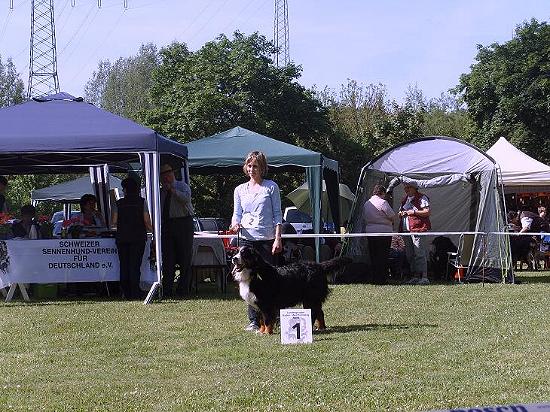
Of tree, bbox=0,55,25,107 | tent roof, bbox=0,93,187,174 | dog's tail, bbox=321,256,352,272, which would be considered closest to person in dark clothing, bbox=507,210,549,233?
tent roof, bbox=0,93,187,174

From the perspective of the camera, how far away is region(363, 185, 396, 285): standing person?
14.9 m

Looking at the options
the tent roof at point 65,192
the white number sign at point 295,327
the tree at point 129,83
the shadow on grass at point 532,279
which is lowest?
the shadow on grass at point 532,279

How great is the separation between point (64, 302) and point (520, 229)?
38.6 feet

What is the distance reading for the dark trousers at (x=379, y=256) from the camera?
14.9 meters

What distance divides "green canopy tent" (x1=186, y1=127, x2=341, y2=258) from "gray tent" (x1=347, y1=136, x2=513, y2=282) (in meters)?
0.79

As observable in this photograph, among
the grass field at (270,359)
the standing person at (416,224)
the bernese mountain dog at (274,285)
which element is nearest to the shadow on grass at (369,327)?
the grass field at (270,359)

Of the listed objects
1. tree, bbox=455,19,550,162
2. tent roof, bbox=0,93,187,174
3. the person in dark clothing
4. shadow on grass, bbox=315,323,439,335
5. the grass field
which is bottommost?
shadow on grass, bbox=315,323,439,335

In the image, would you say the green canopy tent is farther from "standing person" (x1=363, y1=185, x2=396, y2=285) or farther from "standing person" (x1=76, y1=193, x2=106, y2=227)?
"standing person" (x1=76, y1=193, x2=106, y2=227)

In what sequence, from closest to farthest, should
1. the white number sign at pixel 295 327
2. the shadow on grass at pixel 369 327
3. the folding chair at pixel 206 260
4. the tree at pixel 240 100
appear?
the white number sign at pixel 295 327, the shadow on grass at pixel 369 327, the folding chair at pixel 206 260, the tree at pixel 240 100

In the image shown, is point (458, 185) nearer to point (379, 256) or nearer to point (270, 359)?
point (379, 256)

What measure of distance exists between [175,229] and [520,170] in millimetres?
9990

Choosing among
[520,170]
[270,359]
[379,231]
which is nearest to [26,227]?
[379,231]

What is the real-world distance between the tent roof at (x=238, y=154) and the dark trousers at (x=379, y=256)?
5.91ft

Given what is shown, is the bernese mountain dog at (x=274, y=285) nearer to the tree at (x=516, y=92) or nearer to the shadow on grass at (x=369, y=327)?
the shadow on grass at (x=369, y=327)
